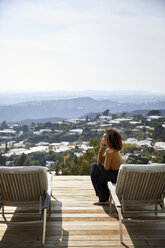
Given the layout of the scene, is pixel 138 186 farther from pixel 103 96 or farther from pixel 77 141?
pixel 103 96

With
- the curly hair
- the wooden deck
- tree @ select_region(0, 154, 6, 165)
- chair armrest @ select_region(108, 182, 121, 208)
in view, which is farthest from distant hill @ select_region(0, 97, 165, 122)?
chair armrest @ select_region(108, 182, 121, 208)

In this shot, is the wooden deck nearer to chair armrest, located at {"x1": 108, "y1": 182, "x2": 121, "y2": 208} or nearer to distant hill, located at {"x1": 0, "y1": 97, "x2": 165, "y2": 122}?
chair armrest, located at {"x1": 108, "y1": 182, "x2": 121, "y2": 208}

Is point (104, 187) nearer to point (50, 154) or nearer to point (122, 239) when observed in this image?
point (122, 239)

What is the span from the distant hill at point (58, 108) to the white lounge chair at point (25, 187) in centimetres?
1033

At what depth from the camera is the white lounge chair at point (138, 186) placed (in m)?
2.80

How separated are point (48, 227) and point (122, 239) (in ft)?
2.77

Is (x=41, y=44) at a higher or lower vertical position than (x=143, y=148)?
higher

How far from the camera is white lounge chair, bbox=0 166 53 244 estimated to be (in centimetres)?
271

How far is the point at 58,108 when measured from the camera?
17.0 m

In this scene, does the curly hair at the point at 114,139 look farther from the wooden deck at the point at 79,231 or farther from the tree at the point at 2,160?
the tree at the point at 2,160

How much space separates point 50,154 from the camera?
7.76 metres

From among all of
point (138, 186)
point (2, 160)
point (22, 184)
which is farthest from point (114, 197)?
point (2, 160)

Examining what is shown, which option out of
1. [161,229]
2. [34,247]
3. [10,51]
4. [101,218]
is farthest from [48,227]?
[10,51]

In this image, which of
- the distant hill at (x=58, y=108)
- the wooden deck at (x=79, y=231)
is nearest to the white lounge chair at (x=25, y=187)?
the wooden deck at (x=79, y=231)
